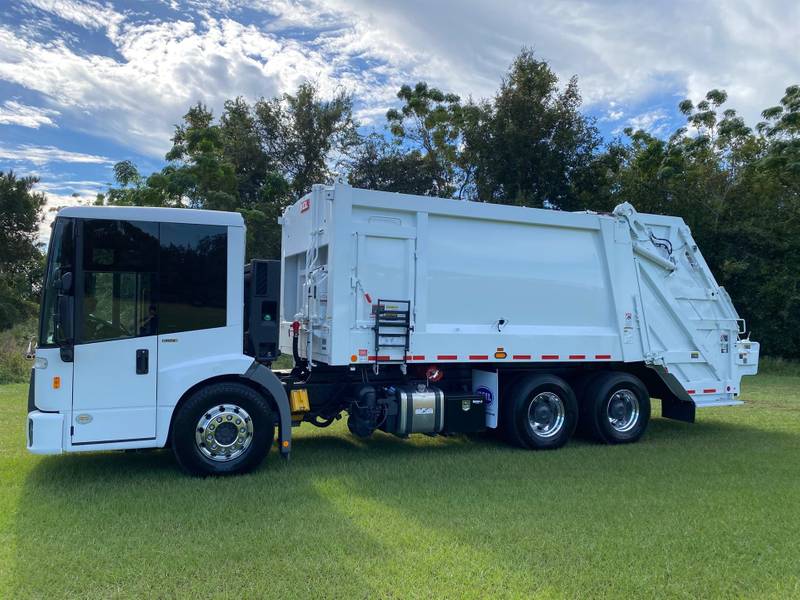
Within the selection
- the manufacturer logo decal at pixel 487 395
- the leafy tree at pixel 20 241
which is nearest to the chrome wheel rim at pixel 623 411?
the manufacturer logo decal at pixel 487 395

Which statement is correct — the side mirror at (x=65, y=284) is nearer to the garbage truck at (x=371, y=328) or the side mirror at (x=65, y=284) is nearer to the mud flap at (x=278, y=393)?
the garbage truck at (x=371, y=328)

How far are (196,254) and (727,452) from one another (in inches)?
265

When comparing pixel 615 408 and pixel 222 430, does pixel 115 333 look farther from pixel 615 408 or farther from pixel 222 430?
pixel 615 408

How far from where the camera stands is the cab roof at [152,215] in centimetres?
595

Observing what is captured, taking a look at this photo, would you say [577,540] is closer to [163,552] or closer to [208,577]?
[208,577]

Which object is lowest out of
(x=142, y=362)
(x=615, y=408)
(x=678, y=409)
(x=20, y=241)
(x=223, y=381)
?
(x=678, y=409)

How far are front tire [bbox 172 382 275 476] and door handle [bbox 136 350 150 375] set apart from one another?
19.9 inches

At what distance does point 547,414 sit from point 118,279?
17.4ft

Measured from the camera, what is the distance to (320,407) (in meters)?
7.49

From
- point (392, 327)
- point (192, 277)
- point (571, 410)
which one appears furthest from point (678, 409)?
point (192, 277)

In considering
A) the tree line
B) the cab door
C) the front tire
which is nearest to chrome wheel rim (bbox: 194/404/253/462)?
the front tire

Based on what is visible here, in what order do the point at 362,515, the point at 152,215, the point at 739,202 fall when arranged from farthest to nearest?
A: the point at 739,202 → the point at 152,215 → the point at 362,515

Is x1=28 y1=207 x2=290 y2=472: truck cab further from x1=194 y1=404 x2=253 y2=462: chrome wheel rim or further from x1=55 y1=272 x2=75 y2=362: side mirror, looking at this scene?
x1=194 y1=404 x2=253 y2=462: chrome wheel rim

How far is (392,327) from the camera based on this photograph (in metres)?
7.30
